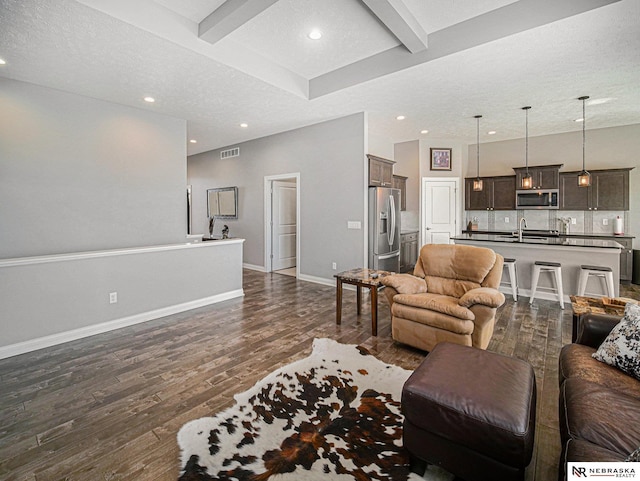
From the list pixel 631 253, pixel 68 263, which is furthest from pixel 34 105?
pixel 631 253

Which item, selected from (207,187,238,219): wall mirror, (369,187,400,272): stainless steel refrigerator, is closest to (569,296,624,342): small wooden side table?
(369,187,400,272): stainless steel refrigerator

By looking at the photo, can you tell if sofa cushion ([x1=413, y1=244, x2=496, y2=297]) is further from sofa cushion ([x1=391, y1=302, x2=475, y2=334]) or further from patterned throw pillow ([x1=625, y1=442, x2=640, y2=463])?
patterned throw pillow ([x1=625, y1=442, x2=640, y2=463])

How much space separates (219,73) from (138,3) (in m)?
0.99

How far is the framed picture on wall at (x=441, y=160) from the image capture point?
717 centimetres

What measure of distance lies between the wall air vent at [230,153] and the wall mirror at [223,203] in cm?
79

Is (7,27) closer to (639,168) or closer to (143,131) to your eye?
(143,131)

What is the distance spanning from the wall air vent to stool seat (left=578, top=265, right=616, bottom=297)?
6.89 m

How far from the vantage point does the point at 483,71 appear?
359 centimetres

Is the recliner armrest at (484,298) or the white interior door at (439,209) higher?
the white interior door at (439,209)

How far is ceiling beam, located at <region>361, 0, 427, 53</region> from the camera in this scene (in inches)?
105

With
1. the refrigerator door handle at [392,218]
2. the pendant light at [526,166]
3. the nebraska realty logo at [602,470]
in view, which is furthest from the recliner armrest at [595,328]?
the pendant light at [526,166]

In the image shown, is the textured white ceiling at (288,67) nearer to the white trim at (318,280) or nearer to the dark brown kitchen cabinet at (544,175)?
the dark brown kitchen cabinet at (544,175)

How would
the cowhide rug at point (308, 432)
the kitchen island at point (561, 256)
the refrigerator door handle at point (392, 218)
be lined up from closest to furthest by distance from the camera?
the cowhide rug at point (308, 432) → the kitchen island at point (561, 256) → the refrigerator door handle at point (392, 218)

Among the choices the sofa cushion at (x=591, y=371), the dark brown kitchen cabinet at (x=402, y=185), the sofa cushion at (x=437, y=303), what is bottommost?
the sofa cushion at (x=591, y=371)
